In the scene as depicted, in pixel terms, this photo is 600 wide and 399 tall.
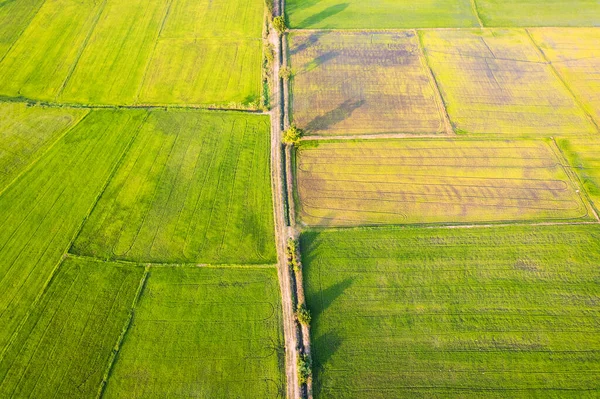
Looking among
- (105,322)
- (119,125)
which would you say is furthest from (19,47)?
(105,322)

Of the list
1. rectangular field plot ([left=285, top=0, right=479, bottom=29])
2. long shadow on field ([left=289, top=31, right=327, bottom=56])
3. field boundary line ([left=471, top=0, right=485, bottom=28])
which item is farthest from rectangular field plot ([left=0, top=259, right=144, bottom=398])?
field boundary line ([left=471, top=0, right=485, bottom=28])

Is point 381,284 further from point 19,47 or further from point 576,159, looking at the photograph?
point 19,47

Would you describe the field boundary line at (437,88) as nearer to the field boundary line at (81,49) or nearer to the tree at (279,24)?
the tree at (279,24)

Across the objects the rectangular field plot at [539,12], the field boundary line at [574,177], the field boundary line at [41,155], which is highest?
the rectangular field plot at [539,12]

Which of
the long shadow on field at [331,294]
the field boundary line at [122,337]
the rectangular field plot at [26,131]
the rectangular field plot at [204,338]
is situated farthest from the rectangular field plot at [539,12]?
the rectangular field plot at [26,131]

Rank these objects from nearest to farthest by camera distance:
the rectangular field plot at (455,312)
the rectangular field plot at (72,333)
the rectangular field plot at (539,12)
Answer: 1. the rectangular field plot at (72,333)
2. the rectangular field plot at (455,312)
3. the rectangular field plot at (539,12)

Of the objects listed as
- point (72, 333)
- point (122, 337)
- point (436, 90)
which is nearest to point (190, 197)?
point (122, 337)
